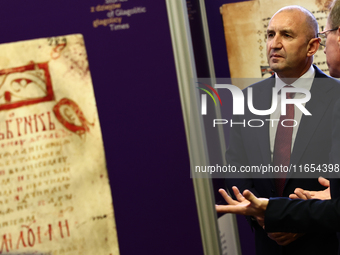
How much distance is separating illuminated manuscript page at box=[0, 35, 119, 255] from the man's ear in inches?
36.2

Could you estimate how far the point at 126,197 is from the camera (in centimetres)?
110

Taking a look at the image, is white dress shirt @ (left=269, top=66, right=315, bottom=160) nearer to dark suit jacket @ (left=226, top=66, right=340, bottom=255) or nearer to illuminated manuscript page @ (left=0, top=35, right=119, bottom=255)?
dark suit jacket @ (left=226, top=66, right=340, bottom=255)

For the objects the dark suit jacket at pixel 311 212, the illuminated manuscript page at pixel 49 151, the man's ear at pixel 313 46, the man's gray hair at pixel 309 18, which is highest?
the man's gray hair at pixel 309 18

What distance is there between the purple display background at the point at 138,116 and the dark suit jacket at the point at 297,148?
421mm

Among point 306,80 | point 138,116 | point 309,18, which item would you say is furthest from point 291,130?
point 138,116

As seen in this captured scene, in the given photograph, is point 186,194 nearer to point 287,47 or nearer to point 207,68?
point 207,68

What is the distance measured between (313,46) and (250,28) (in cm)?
26

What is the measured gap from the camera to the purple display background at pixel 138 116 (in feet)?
3.43

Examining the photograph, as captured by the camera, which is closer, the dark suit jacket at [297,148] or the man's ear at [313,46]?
the dark suit jacket at [297,148]

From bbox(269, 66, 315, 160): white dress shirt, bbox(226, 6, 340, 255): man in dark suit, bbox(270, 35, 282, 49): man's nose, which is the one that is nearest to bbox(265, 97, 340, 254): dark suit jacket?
bbox(226, 6, 340, 255): man in dark suit

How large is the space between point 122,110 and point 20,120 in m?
0.28

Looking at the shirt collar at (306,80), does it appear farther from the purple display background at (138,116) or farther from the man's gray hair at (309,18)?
the purple display background at (138,116)

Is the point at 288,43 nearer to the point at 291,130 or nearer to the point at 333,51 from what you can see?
the point at 333,51

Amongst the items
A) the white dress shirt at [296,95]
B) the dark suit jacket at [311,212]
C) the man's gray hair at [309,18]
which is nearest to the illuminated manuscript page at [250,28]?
the man's gray hair at [309,18]
